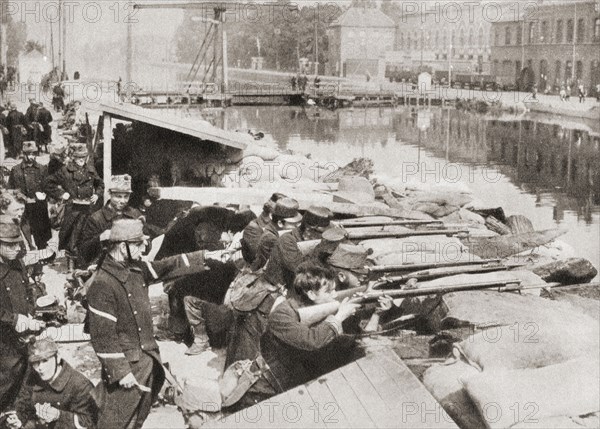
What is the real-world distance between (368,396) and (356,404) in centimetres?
9

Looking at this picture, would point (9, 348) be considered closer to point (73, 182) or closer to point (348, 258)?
point (348, 258)

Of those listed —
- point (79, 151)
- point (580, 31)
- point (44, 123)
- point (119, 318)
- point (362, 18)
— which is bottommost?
point (119, 318)

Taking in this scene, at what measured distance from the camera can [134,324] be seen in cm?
482

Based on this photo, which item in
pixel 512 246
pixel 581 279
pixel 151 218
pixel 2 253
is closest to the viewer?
pixel 2 253

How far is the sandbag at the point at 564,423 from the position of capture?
13.3 ft

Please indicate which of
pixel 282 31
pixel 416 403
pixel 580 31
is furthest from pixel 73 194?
pixel 282 31

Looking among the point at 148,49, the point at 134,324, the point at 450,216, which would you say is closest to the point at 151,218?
the point at 450,216

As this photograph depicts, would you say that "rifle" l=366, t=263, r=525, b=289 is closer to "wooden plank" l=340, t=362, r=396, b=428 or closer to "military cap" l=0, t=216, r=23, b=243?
"wooden plank" l=340, t=362, r=396, b=428

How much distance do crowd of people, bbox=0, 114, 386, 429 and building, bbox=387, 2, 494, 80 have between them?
69513 millimetres

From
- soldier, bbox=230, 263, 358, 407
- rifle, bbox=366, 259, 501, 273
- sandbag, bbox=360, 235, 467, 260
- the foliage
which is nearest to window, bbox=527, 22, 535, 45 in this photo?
the foliage

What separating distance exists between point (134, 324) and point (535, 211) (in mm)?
17696

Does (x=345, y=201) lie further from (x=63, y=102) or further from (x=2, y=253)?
(x=63, y=102)

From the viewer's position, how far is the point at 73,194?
9.79 meters

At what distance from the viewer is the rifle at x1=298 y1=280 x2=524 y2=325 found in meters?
4.64
